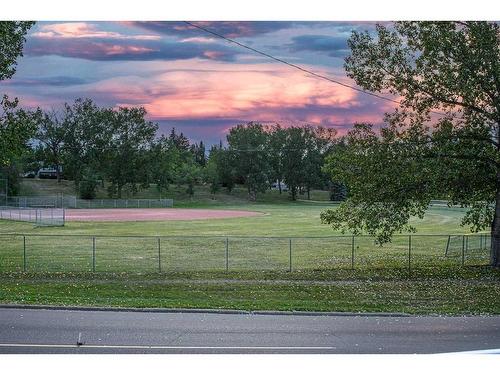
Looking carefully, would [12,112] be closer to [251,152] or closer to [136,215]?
[251,152]

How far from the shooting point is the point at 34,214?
164 feet

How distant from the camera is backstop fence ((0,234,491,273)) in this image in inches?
858

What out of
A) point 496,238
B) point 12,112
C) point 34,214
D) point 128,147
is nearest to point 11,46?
point 12,112

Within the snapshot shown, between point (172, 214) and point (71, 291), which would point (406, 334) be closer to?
point (71, 291)

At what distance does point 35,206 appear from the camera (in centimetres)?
5091

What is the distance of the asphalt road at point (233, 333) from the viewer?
9.79 m

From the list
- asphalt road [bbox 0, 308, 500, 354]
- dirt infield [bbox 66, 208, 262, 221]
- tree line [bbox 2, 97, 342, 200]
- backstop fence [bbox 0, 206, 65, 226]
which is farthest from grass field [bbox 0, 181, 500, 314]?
dirt infield [bbox 66, 208, 262, 221]

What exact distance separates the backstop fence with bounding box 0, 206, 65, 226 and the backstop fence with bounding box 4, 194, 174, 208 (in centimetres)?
43

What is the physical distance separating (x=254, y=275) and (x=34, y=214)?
35053mm

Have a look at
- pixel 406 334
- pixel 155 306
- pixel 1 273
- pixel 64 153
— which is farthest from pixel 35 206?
pixel 406 334

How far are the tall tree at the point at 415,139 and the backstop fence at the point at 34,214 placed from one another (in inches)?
1166

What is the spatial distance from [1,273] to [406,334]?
12.5 m

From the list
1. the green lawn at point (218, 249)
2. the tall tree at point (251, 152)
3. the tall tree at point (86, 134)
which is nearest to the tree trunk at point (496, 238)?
the green lawn at point (218, 249)

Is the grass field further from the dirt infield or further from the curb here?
the dirt infield
